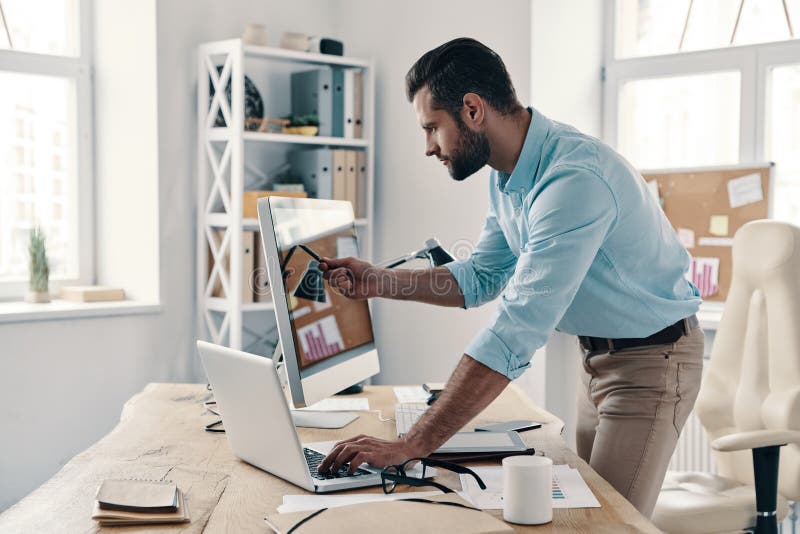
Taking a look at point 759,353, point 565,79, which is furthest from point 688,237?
point 759,353

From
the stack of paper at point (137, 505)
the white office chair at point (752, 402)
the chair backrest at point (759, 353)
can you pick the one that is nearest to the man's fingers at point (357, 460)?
the stack of paper at point (137, 505)

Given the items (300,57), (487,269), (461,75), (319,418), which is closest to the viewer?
(461,75)

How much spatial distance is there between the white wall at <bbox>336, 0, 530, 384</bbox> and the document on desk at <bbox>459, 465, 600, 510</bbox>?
1942 mm

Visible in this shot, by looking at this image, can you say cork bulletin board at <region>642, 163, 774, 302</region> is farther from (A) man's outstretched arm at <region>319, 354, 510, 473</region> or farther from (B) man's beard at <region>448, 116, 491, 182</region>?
(A) man's outstretched arm at <region>319, 354, 510, 473</region>

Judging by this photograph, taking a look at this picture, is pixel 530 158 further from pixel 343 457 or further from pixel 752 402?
pixel 752 402

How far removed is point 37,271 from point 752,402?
2.57m

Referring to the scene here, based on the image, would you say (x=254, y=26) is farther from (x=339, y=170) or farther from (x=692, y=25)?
(x=692, y=25)

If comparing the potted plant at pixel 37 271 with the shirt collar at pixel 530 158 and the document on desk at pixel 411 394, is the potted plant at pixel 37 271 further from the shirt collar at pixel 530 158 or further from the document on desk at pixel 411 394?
the shirt collar at pixel 530 158

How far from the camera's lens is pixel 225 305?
133 inches

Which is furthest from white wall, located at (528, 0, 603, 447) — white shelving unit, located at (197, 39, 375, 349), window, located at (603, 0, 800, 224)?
white shelving unit, located at (197, 39, 375, 349)

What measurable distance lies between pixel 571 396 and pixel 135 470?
209cm

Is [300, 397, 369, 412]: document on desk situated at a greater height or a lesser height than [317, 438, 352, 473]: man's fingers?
lesser

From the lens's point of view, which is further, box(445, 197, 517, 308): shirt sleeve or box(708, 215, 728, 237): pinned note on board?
box(708, 215, 728, 237): pinned note on board

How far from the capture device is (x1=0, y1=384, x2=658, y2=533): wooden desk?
1281mm
